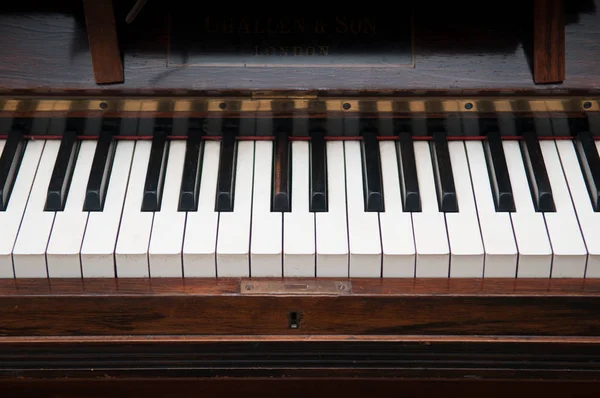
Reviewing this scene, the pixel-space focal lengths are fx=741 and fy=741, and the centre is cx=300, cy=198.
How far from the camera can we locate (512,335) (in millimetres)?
1672

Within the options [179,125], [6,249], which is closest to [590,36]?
[179,125]

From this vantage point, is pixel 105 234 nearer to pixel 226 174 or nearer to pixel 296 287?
pixel 226 174

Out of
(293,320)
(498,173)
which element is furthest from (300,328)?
(498,173)

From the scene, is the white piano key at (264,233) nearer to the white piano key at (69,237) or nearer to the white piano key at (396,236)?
the white piano key at (396,236)

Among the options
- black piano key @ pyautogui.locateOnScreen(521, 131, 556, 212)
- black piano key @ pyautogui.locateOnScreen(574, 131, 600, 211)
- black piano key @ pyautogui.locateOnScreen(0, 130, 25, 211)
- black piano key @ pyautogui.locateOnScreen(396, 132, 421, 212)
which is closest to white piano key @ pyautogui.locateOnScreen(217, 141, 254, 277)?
black piano key @ pyautogui.locateOnScreen(396, 132, 421, 212)

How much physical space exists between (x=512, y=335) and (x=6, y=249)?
3.73ft

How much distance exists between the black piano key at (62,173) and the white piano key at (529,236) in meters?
1.04

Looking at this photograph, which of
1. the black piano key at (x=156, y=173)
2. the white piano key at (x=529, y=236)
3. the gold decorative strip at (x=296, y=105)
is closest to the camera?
the white piano key at (x=529, y=236)

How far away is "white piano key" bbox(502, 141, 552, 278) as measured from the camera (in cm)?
160

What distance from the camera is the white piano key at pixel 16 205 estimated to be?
162 centimetres

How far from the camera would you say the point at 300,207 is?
1702 mm

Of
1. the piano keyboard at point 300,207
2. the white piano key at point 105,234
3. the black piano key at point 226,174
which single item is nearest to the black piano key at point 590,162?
the piano keyboard at point 300,207

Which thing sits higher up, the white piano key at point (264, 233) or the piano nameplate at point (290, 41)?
the piano nameplate at point (290, 41)
